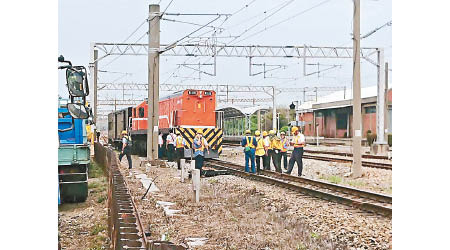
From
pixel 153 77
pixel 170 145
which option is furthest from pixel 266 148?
pixel 170 145

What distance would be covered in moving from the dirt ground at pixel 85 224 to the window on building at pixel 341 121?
1922 cm

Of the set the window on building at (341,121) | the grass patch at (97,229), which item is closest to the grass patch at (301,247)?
the grass patch at (97,229)

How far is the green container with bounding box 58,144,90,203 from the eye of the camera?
757 cm

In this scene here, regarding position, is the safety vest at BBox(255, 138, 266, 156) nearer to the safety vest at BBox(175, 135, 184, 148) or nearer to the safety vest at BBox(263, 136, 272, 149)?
the safety vest at BBox(263, 136, 272, 149)

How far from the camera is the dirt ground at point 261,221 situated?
20.5 feet

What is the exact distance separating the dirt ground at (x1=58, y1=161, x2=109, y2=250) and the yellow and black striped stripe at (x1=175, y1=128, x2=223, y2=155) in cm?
881

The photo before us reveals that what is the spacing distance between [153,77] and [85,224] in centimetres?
874

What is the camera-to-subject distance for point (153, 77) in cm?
1591

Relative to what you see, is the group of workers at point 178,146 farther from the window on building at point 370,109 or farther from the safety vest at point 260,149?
the window on building at point 370,109

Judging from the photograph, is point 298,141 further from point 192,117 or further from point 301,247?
point 301,247
